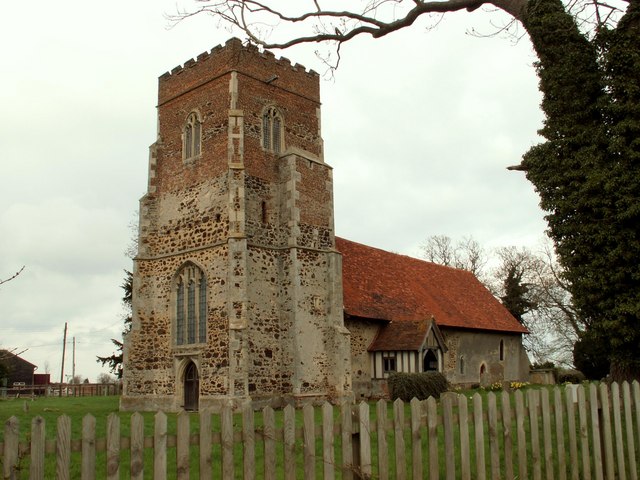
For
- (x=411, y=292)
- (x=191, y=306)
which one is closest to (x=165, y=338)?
(x=191, y=306)

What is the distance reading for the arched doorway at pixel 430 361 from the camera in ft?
82.8

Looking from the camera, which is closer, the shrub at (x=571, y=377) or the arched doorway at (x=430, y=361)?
the arched doorway at (x=430, y=361)

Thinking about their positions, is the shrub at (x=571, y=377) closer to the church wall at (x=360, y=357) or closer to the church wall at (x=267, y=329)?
the church wall at (x=360, y=357)

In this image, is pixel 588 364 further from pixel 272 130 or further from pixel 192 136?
pixel 192 136

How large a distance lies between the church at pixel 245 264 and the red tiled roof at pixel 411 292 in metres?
1.20

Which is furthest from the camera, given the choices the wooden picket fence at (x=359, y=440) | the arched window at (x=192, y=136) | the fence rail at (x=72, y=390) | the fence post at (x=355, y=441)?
the fence rail at (x=72, y=390)

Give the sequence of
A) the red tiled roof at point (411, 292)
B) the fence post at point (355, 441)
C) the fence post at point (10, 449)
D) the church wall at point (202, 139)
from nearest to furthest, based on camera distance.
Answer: the fence post at point (10, 449), the fence post at point (355, 441), the church wall at point (202, 139), the red tiled roof at point (411, 292)

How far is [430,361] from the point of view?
25562 millimetres

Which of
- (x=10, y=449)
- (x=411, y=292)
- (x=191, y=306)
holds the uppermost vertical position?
(x=411, y=292)

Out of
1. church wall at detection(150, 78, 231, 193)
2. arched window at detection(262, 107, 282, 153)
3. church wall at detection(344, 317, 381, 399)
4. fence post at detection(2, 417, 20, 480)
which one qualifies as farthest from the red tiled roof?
fence post at detection(2, 417, 20, 480)

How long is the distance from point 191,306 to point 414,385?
8169 millimetres

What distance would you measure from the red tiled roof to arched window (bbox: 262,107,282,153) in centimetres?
680

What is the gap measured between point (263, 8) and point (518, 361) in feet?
95.2

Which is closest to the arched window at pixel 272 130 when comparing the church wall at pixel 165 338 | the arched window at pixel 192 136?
the arched window at pixel 192 136
